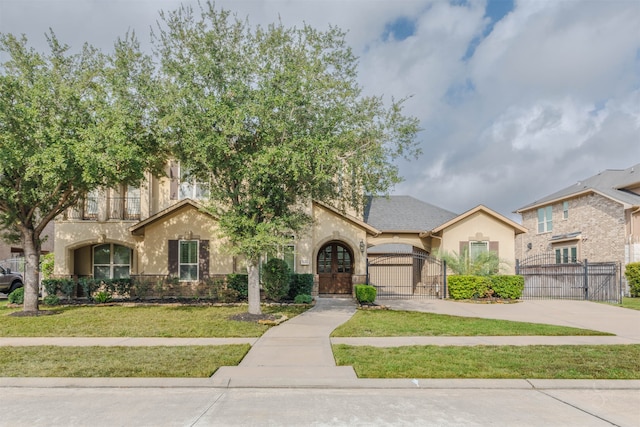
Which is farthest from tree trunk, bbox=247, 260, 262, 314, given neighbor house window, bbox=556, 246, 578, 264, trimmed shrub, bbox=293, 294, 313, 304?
neighbor house window, bbox=556, 246, 578, 264

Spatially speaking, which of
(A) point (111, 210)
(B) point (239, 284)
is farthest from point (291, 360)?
(A) point (111, 210)

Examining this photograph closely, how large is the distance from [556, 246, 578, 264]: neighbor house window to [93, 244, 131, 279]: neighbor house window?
26.3 m

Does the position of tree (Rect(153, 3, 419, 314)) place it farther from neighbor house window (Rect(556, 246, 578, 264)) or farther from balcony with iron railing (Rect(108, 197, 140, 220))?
neighbor house window (Rect(556, 246, 578, 264))

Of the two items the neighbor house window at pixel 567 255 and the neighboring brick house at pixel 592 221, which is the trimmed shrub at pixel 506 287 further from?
the neighbor house window at pixel 567 255

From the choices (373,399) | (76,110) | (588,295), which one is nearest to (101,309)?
(76,110)

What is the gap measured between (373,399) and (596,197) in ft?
92.6

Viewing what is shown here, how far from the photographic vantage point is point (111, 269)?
837 inches

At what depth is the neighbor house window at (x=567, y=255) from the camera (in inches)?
1163

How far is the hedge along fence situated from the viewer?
20.1 meters

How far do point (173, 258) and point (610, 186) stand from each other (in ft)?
91.4

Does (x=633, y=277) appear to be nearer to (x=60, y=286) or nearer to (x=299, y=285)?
(x=299, y=285)

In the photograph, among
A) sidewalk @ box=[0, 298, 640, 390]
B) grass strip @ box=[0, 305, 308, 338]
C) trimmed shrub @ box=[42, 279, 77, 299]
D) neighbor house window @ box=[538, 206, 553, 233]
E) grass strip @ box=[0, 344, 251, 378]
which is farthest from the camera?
neighbor house window @ box=[538, 206, 553, 233]

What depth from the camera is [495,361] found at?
323 inches

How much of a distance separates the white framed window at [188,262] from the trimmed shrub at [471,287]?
38.1 ft
